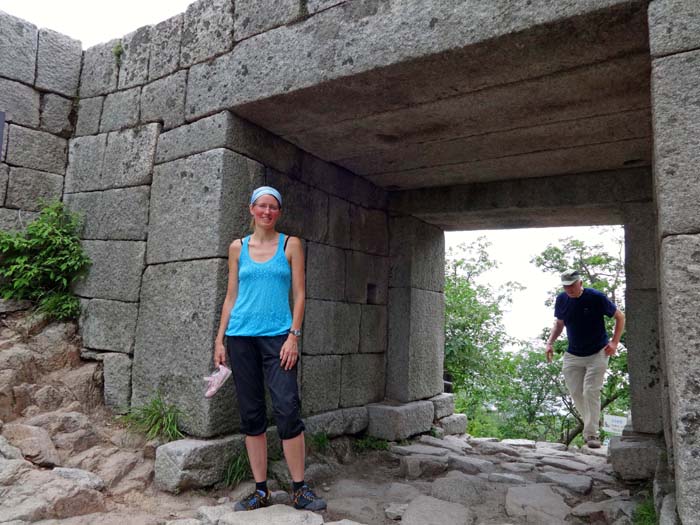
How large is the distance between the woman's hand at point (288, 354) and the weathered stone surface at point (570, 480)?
2222 mm

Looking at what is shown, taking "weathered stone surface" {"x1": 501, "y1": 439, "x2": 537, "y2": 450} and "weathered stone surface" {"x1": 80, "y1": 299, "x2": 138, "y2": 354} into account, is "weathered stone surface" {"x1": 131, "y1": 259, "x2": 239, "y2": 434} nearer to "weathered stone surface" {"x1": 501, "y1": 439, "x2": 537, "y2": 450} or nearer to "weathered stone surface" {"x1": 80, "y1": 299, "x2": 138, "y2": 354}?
"weathered stone surface" {"x1": 80, "y1": 299, "x2": 138, "y2": 354}

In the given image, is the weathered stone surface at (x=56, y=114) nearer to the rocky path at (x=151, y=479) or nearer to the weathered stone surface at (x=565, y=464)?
the rocky path at (x=151, y=479)

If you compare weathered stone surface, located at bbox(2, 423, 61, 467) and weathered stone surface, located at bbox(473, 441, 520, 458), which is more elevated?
weathered stone surface, located at bbox(2, 423, 61, 467)

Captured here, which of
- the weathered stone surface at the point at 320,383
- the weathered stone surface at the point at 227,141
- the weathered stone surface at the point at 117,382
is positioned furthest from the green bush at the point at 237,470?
the weathered stone surface at the point at 227,141

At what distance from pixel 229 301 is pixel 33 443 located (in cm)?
139

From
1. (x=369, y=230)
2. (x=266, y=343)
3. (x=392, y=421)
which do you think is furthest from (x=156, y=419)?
(x=369, y=230)

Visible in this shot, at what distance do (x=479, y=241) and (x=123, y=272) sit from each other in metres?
9.15

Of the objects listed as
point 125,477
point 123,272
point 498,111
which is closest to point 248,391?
point 125,477

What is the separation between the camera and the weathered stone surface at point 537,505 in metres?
3.08

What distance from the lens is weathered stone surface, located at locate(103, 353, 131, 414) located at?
11.9 feet

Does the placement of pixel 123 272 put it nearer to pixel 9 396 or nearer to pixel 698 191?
pixel 9 396

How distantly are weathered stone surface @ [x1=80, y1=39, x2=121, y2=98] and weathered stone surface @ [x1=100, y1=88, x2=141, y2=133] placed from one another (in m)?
0.11

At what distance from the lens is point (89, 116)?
13.9ft

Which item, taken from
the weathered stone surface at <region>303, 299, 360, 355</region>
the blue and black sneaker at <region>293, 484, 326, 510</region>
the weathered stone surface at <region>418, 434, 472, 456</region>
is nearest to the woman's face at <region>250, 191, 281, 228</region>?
the weathered stone surface at <region>303, 299, 360, 355</region>
